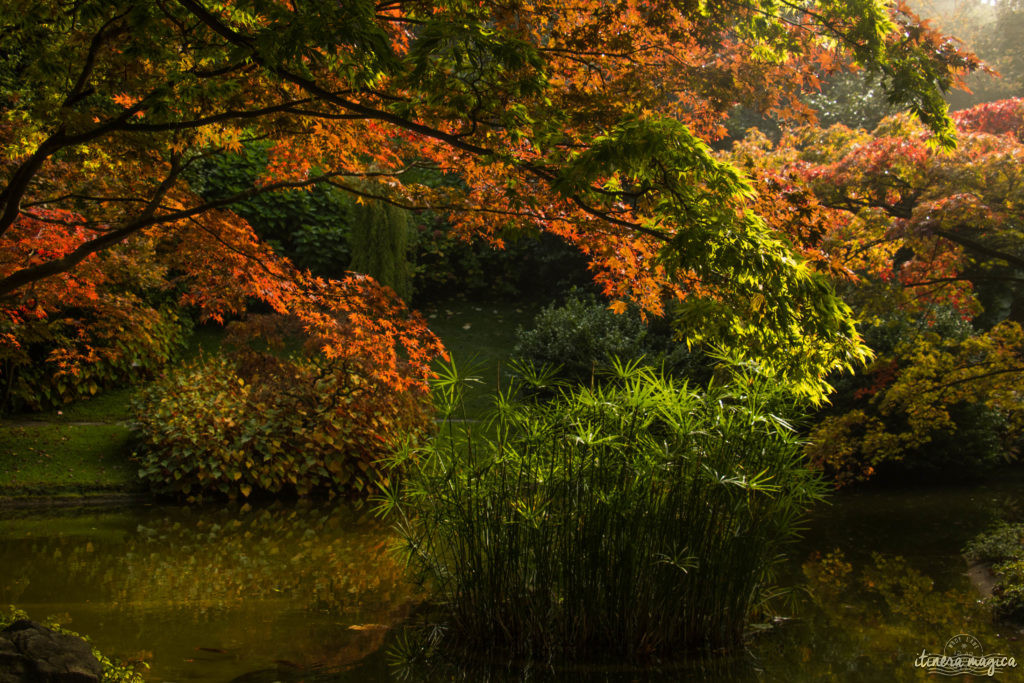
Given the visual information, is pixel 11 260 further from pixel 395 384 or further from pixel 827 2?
pixel 827 2

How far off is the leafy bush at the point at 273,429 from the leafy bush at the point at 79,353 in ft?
3.09

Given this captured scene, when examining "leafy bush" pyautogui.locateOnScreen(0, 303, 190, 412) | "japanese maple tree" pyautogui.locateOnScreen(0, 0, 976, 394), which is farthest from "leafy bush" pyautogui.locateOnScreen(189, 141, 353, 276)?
"japanese maple tree" pyautogui.locateOnScreen(0, 0, 976, 394)

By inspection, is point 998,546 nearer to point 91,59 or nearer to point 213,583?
point 213,583

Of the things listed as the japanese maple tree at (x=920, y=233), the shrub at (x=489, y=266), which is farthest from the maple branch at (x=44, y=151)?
the shrub at (x=489, y=266)

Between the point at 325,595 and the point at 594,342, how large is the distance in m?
6.55

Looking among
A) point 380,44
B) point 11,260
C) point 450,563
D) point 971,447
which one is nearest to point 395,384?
point 450,563

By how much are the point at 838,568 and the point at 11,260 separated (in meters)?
6.68

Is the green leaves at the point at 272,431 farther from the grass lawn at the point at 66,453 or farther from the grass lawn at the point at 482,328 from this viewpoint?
the grass lawn at the point at 482,328

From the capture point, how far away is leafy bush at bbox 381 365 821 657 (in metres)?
4.06

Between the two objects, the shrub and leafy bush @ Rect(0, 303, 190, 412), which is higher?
the shrub

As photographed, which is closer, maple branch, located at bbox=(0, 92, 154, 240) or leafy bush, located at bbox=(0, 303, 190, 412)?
maple branch, located at bbox=(0, 92, 154, 240)

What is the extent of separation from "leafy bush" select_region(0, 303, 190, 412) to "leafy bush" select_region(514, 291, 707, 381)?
16.6 ft

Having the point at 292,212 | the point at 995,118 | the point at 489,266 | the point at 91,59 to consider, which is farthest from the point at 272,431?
the point at 995,118

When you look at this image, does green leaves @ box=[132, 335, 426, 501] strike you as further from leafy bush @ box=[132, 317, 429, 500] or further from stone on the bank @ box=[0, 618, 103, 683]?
stone on the bank @ box=[0, 618, 103, 683]
